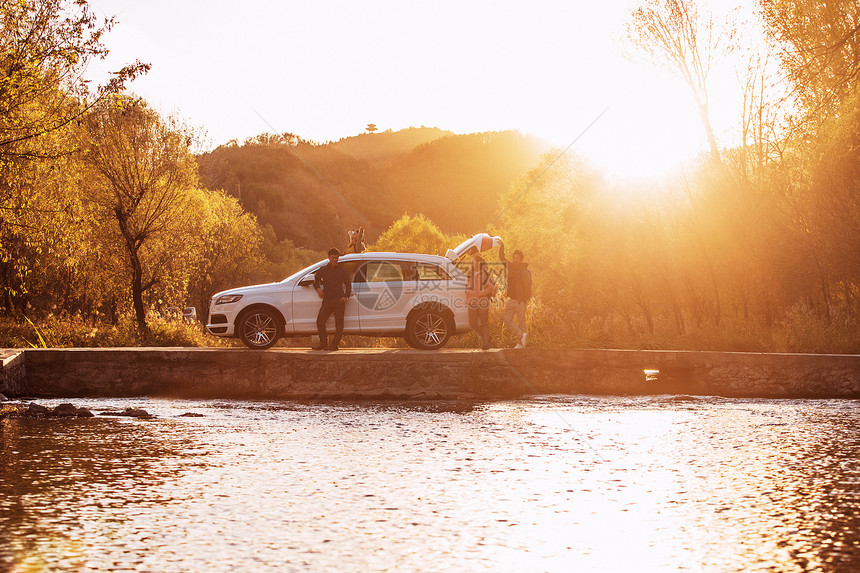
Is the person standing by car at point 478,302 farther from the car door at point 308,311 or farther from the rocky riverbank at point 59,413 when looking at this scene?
the rocky riverbank at point 59,413

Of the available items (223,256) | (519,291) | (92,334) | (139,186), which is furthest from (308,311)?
(223,256)

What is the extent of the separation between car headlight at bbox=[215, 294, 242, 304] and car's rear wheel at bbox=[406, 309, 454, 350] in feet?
10.1

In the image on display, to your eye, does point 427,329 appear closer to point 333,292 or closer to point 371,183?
point 333,292

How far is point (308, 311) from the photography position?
1594 cm

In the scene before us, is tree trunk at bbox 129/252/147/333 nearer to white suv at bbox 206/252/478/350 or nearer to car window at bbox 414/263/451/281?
white suv at bbox 206/252/478/350

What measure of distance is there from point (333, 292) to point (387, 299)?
104 centimetres

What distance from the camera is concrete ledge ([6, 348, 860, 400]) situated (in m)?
13.9

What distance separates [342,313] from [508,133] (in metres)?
154

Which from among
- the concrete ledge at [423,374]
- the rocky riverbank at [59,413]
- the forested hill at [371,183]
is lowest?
the rocky riverbank at [59,413]

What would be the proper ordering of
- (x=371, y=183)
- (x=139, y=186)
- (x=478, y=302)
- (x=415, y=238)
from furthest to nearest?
(x=371, y=183) < (x=415, y=238) < (x=139, y=186) < (x=478, y=302)

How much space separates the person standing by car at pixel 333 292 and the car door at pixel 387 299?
45cm

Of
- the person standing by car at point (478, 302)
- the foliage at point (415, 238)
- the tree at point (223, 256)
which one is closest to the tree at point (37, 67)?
the person standing by car at point (478, 302)

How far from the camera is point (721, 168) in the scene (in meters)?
22.4

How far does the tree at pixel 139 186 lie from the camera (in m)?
30.2
